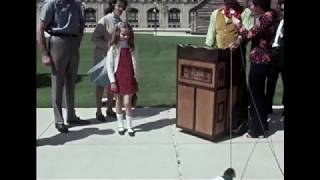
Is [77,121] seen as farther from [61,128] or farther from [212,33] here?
[212,33]

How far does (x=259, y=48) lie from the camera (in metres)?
6.38

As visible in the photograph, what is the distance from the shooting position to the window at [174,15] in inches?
2469

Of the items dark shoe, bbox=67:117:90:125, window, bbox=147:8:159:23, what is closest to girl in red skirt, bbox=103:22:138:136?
dark shoe, bbox=67:117:90:125

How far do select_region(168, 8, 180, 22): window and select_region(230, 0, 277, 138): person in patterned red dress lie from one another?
2227 inches

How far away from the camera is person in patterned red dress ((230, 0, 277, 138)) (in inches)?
246

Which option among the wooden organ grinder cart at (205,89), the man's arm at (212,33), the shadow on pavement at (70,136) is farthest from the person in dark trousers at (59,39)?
the man's arm at (212,33)

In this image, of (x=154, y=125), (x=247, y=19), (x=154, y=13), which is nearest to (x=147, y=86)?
(x=154, y=125)

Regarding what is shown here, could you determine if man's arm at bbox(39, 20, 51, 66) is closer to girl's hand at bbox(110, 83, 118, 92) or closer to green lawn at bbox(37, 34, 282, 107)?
girl's hand at bbox(110, 83, 118, 92)

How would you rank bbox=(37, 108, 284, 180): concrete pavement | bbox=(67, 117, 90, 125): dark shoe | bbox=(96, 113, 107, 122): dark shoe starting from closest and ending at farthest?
1. bbox=(37, 108, 284, 180): concrete pavement
2. bbox=(67, 117, 90, 125): dark shoe
3. bbox=(96, 113, 107, 122): dark shoe

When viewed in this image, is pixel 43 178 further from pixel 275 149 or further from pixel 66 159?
pixel 275 149

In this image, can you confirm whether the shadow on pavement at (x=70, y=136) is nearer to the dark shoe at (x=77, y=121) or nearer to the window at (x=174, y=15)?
the dark shoe at (x=77, y=121)

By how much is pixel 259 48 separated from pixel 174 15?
5773 cm
